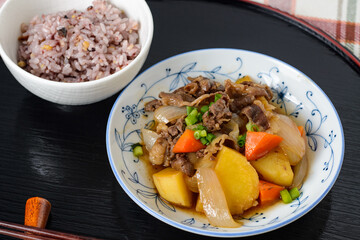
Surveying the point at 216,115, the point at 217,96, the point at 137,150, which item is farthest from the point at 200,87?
the point at 137,150

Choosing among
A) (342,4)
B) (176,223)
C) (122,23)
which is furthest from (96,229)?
(342,4)

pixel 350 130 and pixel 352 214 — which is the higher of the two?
pixel 350 130

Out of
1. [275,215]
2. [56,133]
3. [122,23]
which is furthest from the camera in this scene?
[122,23]

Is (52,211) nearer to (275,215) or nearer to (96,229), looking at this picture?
(96,229)

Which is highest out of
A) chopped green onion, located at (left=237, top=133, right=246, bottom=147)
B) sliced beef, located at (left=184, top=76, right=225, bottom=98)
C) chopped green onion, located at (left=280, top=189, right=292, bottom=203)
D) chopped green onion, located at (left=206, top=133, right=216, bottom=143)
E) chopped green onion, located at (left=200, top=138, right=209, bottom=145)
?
sliced beef, located at (left=184, top=76, right=225, bottom=98)

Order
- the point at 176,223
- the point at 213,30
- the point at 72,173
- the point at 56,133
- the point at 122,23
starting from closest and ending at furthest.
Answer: the point at 176,223, the point at 72,173, the point at 56,133, the point at 122,23, the point at 213,30

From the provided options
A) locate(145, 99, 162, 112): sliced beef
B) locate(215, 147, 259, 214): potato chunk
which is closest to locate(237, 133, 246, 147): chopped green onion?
locate(215, 147, 259, 214): potato chunk

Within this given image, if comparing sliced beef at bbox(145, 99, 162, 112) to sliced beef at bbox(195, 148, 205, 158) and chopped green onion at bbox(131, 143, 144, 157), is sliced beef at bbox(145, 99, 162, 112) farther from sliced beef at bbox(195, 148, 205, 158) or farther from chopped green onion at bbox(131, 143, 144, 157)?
sliced beef at bbox(195, 148, 205, 158)

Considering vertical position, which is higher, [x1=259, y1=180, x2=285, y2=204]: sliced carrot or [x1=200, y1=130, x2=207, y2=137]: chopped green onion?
[x1=200, y1=130, x2=207, y2=137]: chopped green onion
